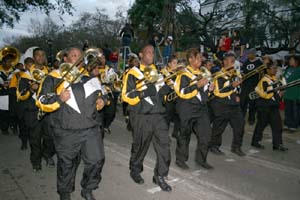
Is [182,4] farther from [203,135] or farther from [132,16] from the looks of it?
[203,135]

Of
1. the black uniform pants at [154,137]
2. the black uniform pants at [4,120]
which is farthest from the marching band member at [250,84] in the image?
the black uniform pants at [4,120]

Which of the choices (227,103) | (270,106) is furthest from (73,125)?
(270,106)

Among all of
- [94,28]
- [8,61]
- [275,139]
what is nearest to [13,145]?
[8,61]

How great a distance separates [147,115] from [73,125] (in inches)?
48.8

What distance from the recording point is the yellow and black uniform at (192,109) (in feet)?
17.8

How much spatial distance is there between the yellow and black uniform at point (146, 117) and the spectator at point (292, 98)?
5.35 metres

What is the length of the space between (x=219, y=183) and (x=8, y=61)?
663cm

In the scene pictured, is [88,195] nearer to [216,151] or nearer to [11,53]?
[216,151]

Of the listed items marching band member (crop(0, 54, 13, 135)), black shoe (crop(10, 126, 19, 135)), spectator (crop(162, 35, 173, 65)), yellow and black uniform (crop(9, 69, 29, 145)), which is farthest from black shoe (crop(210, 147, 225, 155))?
spectator (crop(162, 35, 173, 65))

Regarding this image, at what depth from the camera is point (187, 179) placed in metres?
5.23

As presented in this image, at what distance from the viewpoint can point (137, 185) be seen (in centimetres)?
496

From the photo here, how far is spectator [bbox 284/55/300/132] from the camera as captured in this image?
870 cm

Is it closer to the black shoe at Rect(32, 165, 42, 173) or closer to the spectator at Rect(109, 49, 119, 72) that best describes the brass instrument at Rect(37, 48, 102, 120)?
the black shoe at Rect(32, 165, 42, 173)

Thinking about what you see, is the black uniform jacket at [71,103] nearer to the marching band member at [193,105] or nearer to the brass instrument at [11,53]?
the marching band member at [193,105]
